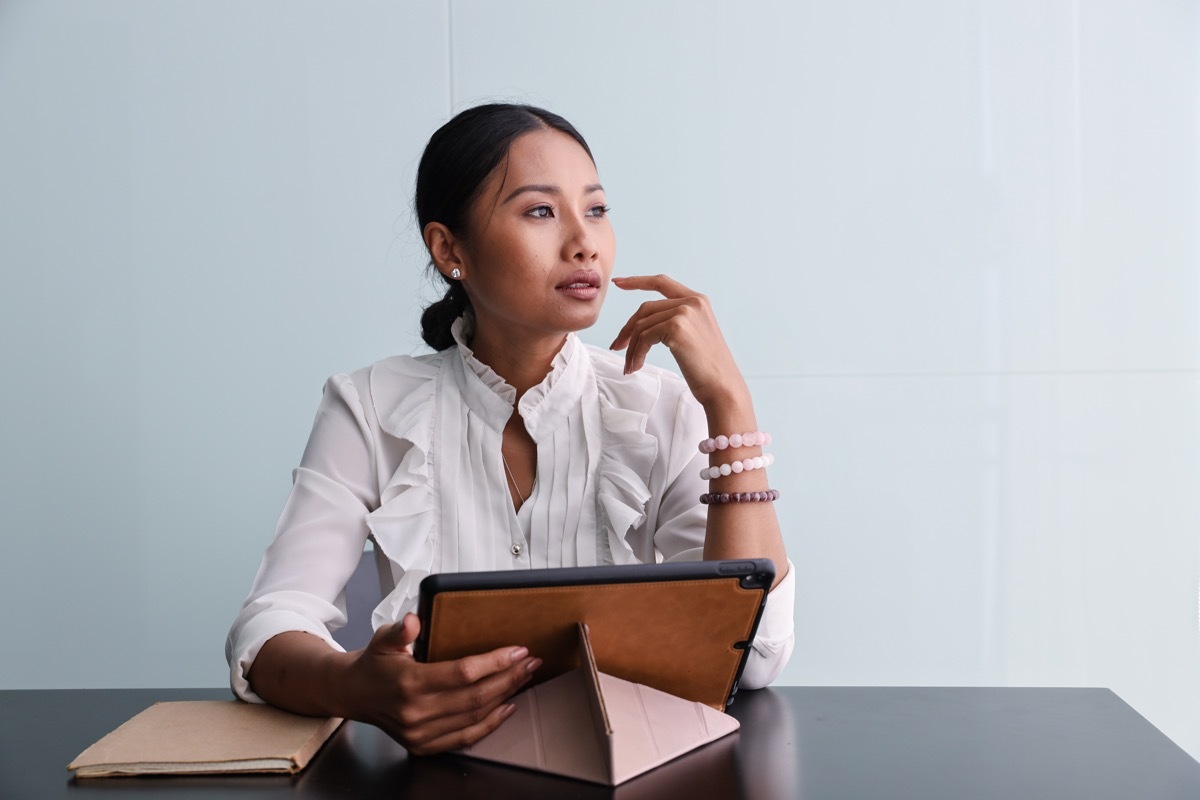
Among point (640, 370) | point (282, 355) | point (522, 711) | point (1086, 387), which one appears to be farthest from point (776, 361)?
point (522, 711)

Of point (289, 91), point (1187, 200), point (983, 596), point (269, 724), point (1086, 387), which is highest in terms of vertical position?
point (289, 91)

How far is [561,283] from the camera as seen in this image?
1.57 meters

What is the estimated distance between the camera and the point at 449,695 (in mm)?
996

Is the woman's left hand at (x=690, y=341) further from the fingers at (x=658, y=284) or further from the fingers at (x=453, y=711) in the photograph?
the fingers at (x=453, y=711)

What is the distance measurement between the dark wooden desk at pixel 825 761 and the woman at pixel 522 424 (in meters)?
0.28

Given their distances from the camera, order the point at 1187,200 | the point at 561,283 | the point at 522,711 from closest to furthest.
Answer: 1. the point at 522,711
2. the point at 561,283
3. the point at 1187,200

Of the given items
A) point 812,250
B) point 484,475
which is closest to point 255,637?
point 484,475

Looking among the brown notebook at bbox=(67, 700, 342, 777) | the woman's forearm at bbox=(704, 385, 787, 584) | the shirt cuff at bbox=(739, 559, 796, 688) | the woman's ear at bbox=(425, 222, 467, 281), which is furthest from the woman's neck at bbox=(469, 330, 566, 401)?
the brown notebook at bbox=(67, 700, 342, 777)

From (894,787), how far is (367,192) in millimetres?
2169

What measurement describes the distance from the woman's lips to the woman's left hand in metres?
0.04

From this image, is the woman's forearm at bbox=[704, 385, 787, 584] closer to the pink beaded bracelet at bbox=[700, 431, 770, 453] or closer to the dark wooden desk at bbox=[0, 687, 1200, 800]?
the pink beaded bracelet at bbox=[700, 431, 770, 453]

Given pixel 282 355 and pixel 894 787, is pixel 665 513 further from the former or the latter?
pixel 282 355

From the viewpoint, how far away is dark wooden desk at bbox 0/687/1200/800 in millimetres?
913

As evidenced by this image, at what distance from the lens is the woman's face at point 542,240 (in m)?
1.57
